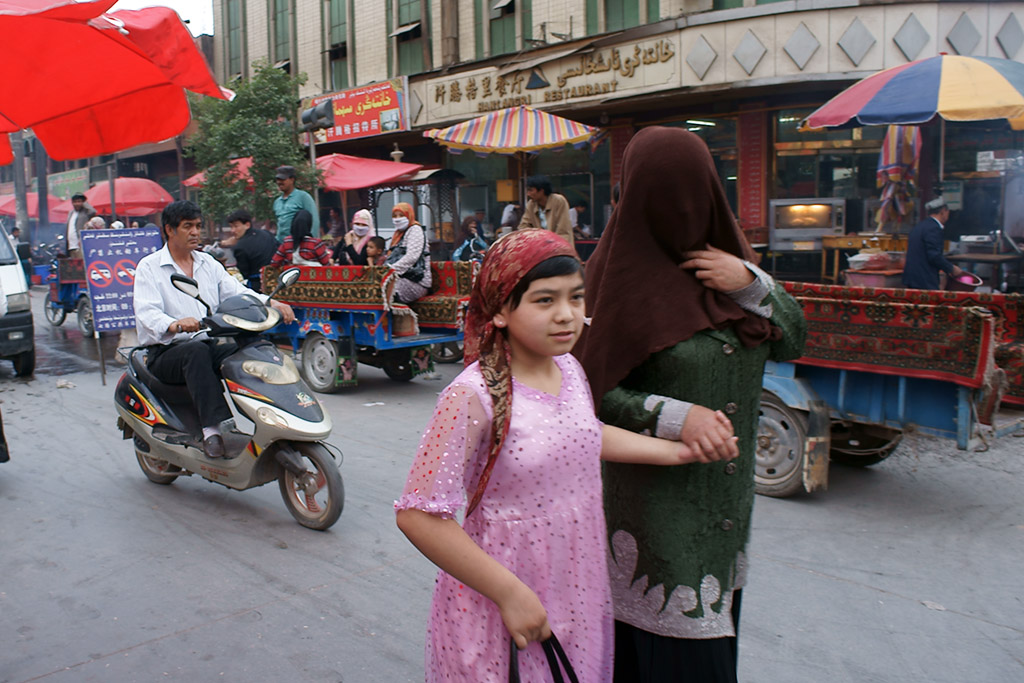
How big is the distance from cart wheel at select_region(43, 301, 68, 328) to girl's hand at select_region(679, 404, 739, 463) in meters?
14.3

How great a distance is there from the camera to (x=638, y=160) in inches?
79.1

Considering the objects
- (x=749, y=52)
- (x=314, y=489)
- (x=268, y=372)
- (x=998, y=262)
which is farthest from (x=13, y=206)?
(x=998, y=262)

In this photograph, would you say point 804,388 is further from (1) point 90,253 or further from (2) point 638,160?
(1) point 90,253

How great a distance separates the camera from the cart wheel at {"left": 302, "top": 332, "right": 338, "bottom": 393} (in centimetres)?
859

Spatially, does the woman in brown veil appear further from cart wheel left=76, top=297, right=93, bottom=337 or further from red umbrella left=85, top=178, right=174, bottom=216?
red umbrella left=85, top=178, right=174, bottom=216

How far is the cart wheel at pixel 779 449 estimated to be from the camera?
16.4ft

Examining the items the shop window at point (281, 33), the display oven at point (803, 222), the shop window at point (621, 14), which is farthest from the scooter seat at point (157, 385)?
the shop window at point (281, 33)

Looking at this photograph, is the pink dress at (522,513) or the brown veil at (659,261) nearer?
the pink dress at (522,513)

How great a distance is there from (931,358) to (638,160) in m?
3.16

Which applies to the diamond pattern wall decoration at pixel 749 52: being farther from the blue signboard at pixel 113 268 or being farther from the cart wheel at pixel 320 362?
the blue signboard at pixel 113 268

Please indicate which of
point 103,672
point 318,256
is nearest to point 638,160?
point 103,672

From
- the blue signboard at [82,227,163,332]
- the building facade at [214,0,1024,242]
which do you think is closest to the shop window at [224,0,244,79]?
the building facade at [214,0,1024,242]

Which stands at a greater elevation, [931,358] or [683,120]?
[683,120]

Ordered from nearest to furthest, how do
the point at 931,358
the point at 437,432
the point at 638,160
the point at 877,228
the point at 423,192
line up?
the point at 437,432 → the point at 638,160 → the point at 931,358 → the point at 877,228 → the point at 423,192
